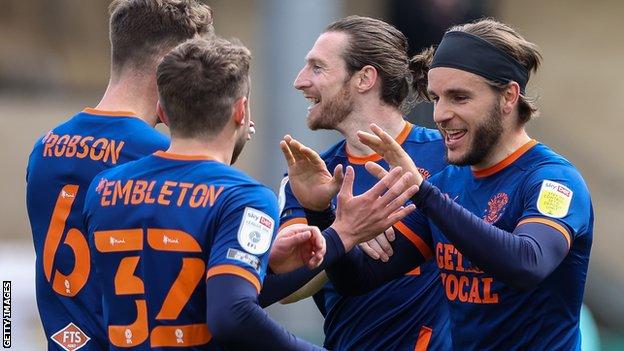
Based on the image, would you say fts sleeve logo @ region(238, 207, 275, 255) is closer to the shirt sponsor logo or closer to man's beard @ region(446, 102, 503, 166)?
the shirt sponsor logo

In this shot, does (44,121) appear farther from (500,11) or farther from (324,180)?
(324,180)

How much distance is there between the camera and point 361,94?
525cm

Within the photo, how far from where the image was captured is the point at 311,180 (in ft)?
14.5

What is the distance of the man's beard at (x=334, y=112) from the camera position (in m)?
5.20

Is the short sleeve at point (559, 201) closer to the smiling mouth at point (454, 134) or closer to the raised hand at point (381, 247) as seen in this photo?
the smiling mouth at point (454, 134)

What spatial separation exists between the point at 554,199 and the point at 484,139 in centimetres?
39

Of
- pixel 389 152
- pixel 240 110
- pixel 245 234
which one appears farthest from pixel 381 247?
pixel 245 234

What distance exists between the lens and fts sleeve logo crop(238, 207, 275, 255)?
3301mm

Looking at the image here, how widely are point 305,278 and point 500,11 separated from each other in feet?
31.2

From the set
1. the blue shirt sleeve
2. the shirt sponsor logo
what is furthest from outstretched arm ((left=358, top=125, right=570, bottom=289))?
Answer: the blue shirt sleeve

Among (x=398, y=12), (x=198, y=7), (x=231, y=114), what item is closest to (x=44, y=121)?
(x=398, y=12)

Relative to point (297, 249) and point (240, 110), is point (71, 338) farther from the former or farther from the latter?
point (240, 110)

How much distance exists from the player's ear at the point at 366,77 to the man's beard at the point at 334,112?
0.27 ft

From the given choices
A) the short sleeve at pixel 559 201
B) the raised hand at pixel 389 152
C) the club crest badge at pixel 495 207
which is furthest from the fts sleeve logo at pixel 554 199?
the raised hand at pixel 389 152
